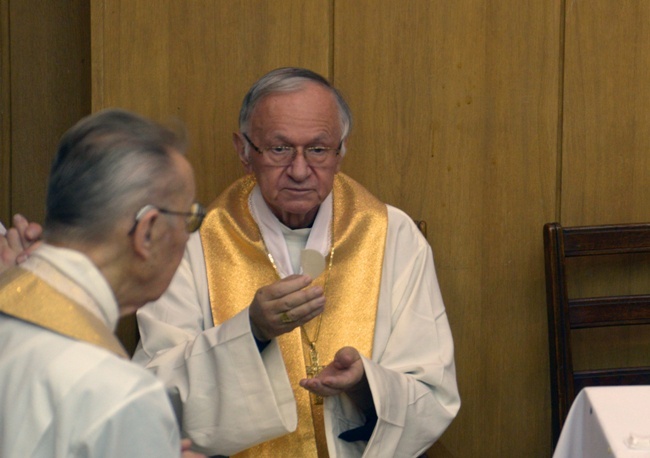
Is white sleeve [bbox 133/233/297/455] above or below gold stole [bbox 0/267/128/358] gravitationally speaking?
below

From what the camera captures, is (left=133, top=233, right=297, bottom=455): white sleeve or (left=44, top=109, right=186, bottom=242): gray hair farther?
(left=133, top=233, right=297, bottom=455): white sleeve

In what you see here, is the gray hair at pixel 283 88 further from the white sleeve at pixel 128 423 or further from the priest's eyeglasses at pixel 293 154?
the white sleeve at pixel 128 423

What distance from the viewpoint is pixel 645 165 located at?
4.30 meters

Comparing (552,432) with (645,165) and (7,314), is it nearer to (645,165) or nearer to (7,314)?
(645,165)

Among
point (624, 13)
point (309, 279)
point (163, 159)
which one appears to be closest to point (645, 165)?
point (624, 13)

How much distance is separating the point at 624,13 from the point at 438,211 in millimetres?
1068

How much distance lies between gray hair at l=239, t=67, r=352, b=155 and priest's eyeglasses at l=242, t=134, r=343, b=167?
0.37 ft

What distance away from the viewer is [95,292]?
1846 mm

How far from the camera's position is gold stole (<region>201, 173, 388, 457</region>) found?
3.56 meters

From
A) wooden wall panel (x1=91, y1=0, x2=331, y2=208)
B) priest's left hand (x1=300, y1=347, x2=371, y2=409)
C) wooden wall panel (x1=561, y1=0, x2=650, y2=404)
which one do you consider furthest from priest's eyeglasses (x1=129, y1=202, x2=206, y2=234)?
wooden wall panel (x1=561, y1=0, x2=650, y2=404)

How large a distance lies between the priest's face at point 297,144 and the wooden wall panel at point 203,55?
0.60 metres

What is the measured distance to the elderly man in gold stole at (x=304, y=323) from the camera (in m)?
3.22

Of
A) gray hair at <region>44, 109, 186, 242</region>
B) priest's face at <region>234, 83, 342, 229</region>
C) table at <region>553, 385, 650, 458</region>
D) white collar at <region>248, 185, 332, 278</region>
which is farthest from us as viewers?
white collar at <region>248, 185, 332, 278</region>

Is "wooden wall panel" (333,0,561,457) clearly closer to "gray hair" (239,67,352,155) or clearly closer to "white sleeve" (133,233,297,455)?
"gray hair" (239,67,352,155)
